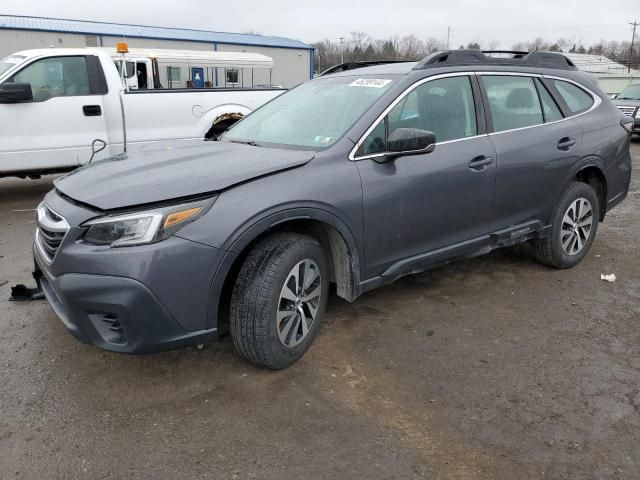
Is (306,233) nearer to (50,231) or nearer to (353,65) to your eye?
(50,231)

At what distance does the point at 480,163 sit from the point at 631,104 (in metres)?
14.9

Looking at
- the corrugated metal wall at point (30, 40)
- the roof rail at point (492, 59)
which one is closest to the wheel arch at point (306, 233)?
the roof rail at point (492, 59)

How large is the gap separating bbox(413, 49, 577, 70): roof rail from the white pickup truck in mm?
4806

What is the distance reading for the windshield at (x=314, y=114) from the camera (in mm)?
3500

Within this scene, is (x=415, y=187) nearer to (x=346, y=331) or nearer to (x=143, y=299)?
(x=346, y=331)

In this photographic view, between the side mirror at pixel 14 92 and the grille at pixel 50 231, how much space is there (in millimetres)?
4252

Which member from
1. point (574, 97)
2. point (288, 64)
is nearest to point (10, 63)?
point (574, 97)

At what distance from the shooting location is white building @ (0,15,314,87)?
29094 mm

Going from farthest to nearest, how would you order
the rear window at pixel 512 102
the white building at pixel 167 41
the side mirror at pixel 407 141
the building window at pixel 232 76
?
the white building at pixel 167 41 < the building window at pixel 232 76 < the rear window at pixel 512 102 < the side mirror at pixel 407 141

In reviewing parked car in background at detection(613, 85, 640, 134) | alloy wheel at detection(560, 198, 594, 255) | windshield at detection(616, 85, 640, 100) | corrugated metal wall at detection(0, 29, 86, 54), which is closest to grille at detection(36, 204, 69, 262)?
alloy wheel at detection(560, 198, 594, 255)

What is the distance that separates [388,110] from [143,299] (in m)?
1.89

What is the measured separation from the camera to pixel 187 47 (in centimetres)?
3534

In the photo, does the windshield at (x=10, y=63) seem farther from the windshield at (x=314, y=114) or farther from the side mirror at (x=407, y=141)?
the side mirror at (x=407, y=141)

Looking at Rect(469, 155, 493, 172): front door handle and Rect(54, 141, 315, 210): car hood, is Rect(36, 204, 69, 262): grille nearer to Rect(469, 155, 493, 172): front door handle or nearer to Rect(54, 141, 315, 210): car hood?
Rect(54, 141, 315, 210): car hood
